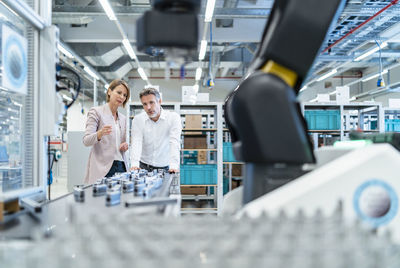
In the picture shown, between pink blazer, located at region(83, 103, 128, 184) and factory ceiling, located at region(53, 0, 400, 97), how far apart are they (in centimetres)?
125

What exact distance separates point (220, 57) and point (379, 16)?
4.19 m

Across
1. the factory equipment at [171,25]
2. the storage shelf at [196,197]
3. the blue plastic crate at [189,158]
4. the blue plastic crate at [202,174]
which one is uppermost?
the factory equipment at [171,25]

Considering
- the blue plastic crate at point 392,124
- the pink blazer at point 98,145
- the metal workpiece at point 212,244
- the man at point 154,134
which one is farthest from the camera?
the blue plastic crate at point 392,124

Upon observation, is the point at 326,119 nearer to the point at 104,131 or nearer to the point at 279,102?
the point at 104,131

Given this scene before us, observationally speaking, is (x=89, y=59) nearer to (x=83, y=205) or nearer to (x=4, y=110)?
(x=4, y=110)

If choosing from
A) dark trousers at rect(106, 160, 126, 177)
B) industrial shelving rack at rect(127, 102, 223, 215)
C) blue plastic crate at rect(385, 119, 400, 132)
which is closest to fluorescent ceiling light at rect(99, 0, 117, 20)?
industrial shelving rack at rect(127, 102, 223, 215)

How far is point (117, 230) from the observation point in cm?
52

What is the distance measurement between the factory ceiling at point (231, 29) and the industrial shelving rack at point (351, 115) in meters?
1.05

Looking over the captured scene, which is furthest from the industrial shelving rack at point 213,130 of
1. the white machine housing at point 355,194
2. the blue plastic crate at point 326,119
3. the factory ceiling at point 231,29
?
the white machine housing at point 355,194

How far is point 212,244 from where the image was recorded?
48 cm

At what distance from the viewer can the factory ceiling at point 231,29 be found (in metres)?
4.97

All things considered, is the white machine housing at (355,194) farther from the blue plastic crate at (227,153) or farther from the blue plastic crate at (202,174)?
the blue plastic crate at (227,153)

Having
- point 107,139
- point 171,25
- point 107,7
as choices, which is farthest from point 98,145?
point 107,7

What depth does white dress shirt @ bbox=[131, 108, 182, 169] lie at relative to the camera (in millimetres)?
2794
